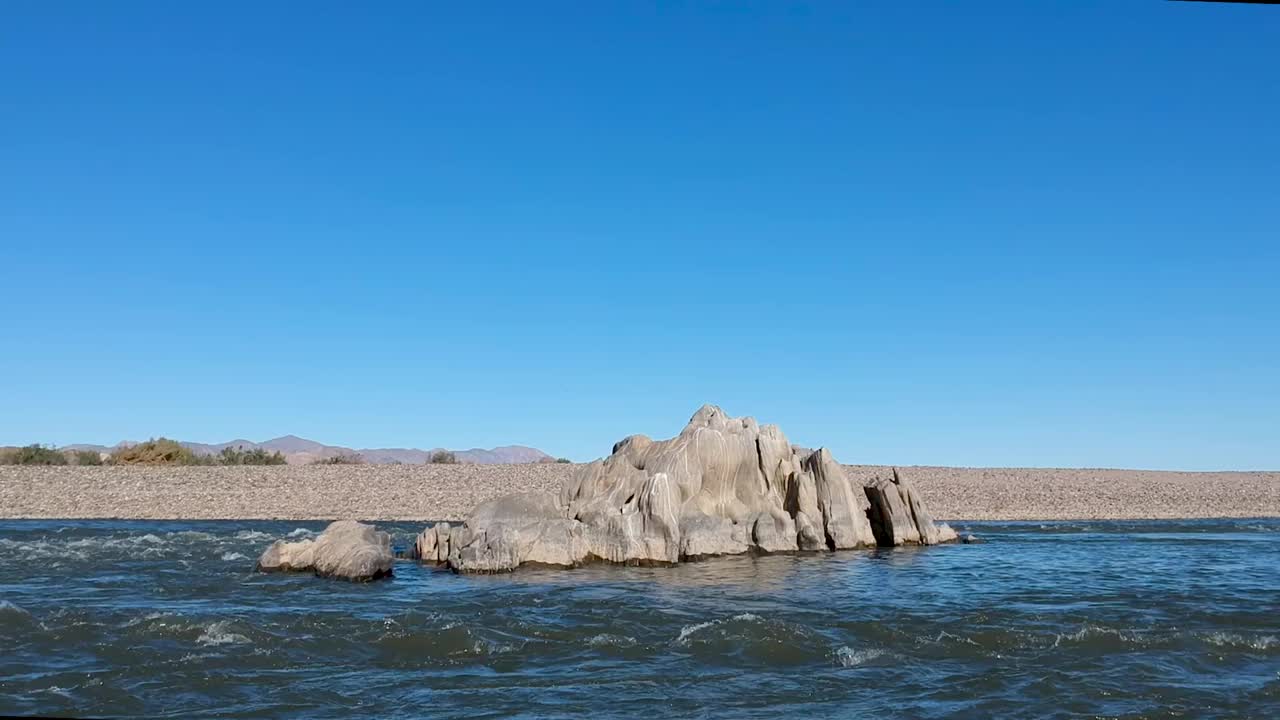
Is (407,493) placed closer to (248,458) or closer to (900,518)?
(248,458)

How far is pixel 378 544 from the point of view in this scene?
2580 cm

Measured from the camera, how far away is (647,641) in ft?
53.3

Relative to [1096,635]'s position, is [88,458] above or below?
above

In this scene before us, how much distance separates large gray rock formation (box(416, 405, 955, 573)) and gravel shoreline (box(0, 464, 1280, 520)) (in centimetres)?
1634

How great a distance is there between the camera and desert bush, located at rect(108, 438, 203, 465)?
207 ft

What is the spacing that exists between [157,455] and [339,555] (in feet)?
145

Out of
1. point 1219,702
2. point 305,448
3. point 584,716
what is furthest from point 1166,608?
point 305,448

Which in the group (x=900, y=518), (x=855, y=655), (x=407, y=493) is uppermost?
(x=407, y=493)

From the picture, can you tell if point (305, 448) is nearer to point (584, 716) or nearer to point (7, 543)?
point (7, 543)

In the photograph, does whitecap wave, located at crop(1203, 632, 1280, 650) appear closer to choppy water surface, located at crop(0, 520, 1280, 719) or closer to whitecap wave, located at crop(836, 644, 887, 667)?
choppy water surface, located at crop(0, 520, 1280, 719)

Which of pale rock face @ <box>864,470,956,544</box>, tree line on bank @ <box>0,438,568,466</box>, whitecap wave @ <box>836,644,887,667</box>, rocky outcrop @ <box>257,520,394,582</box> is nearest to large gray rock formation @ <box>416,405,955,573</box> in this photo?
pale rock face @ <box>864,470,956,544</box>

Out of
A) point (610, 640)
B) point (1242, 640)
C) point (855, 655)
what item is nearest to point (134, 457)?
point (610, 640)

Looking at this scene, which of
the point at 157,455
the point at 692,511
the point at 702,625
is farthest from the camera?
the point at 157,455

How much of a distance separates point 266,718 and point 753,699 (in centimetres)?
574
